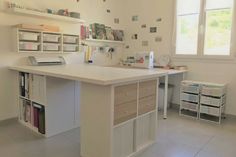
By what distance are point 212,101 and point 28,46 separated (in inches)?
111

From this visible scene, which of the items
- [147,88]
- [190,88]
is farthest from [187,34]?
[147,88]

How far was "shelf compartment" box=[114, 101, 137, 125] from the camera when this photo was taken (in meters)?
1.88

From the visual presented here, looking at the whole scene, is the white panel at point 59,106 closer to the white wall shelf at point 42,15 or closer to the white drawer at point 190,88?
the white wall shelf at point 42,15

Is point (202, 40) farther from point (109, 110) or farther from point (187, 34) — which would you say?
point (109, 110)

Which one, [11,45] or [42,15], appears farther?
[42,15]

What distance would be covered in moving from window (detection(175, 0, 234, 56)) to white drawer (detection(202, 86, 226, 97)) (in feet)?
2.08

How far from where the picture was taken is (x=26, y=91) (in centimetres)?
284

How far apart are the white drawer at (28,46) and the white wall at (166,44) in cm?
215

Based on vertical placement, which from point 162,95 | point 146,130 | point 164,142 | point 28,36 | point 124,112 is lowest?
point 164,142

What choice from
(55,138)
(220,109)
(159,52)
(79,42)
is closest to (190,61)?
(159,52)

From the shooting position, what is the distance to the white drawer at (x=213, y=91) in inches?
122

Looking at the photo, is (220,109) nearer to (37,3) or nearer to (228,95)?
(228,95)

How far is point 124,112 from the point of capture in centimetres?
197

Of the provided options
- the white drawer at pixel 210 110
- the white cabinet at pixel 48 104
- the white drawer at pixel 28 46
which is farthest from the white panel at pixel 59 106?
the white drawer at pixel 210 110
